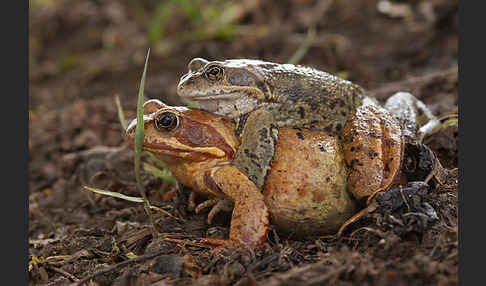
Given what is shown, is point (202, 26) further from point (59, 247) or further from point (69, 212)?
point (59, 247)

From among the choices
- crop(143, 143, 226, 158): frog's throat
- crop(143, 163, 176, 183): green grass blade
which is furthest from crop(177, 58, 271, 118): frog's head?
crop(143, 163, 176, 183): green grass blade

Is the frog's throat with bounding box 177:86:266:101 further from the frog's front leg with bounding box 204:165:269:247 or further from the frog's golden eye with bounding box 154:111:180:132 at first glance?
the frog's front leg with bounding box 204:165:269:247

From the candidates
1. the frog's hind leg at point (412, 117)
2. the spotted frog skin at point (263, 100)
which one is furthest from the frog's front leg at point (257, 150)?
the frog's hind leg at point (412, 117)

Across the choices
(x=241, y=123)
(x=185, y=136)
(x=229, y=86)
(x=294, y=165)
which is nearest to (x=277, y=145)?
(x=294, y=165)

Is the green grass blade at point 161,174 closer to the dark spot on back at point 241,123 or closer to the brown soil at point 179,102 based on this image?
the brown soil at point 179,102

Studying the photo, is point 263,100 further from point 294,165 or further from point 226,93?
point 294,165
